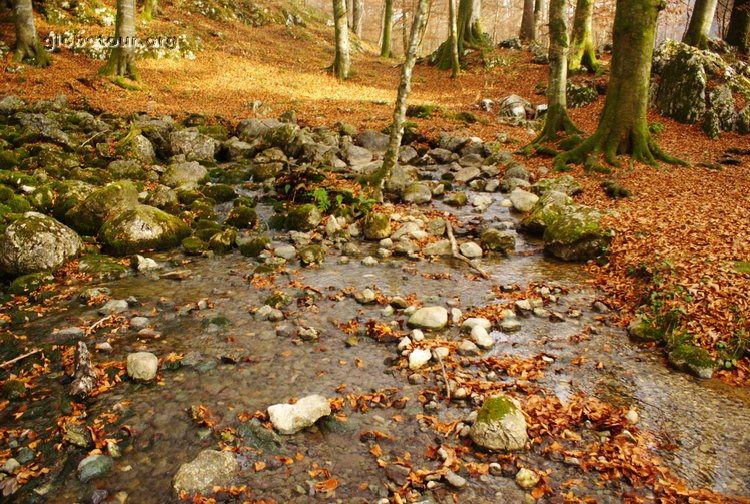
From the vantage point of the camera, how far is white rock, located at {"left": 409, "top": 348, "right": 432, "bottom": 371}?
213 inches

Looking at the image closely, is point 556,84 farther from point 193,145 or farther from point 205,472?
point 205,472

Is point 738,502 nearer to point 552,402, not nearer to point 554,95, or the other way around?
point 552,402

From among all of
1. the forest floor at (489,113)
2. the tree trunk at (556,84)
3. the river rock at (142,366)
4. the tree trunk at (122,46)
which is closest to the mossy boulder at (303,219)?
the river rock at (142,366)

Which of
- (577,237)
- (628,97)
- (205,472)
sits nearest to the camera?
(205,472)

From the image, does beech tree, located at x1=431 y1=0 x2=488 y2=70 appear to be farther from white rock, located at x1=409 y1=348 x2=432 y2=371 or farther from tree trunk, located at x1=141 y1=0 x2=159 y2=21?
white rock, located at x1=409 y1=348 x2=432 y2=371

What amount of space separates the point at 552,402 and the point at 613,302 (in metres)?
3.04

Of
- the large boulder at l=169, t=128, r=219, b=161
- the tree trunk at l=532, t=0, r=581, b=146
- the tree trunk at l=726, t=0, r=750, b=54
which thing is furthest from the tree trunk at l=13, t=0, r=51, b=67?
the tree trunk at l=726, t=0, r=750, b=54

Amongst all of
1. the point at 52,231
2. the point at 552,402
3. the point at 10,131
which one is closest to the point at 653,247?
the point at 552,402

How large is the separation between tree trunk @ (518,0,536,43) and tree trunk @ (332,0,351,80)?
13.2 meters

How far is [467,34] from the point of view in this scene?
29.6 m

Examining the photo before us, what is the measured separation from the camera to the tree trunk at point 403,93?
9.91 m

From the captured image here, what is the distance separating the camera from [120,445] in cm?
414

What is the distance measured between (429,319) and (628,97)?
34.7 ft

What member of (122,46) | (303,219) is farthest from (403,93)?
(122,46)
